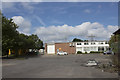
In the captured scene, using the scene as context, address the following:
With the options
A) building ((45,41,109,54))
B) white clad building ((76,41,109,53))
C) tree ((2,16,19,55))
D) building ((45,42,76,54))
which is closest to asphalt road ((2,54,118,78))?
tree ((2,16,19,55))

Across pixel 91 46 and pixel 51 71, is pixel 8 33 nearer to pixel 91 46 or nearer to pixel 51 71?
pixel 51 71

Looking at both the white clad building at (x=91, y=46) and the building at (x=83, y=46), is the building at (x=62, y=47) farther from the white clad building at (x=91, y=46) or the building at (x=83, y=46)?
the white clad building at (x=91, y=46)

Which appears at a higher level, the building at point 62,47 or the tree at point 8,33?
the tree at point 8,33

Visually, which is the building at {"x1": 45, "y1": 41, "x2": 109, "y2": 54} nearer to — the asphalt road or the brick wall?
the brick wall

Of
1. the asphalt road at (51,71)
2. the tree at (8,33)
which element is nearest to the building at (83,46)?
the tree at (8,33)

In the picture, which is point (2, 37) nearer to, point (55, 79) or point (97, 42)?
point (55, 79)

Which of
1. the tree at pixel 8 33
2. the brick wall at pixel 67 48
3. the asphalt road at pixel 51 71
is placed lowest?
the asphalt road at pixel 51 71

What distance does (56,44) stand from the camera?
65.7 metres

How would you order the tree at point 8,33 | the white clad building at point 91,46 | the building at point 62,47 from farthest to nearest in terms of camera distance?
Answer: the building at point 62,47 < the white clad building at point 91,46 < the tree at point 8,33

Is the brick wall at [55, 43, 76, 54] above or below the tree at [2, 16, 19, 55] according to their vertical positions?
below

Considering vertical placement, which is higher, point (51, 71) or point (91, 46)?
point (91, 46)

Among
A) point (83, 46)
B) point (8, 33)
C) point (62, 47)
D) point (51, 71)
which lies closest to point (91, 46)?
point (83, 46)

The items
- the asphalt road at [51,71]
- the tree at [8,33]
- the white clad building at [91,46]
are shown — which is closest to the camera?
the asphalt road at [51,71]

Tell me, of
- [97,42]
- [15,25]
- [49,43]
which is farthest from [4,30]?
[97,42]
